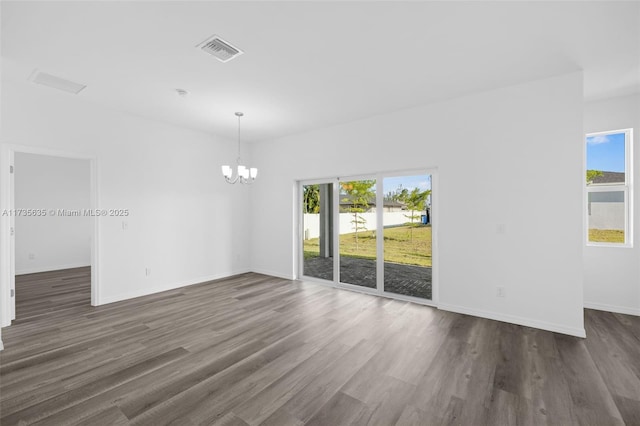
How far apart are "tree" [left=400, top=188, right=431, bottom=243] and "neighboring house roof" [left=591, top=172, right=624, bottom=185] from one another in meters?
2.36

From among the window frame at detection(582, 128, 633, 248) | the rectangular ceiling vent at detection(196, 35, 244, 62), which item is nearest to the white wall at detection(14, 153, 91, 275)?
the rectangular ceiling vent at detection(196, 35, 244, 62)

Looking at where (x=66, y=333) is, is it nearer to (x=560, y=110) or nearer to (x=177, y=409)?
(x=177, y=409)

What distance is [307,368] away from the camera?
246 centimetres

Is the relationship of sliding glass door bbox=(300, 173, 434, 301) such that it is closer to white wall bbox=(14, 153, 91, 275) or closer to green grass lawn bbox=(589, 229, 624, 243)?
green grass lawn bbox=(589, 229, 624, 243)

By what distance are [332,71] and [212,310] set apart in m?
3.51

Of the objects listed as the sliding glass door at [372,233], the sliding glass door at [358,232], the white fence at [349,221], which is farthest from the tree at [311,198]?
the sliding glass door at [358,232]

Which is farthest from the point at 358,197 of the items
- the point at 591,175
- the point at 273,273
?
the point at 591,175

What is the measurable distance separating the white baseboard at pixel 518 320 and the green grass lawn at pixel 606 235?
168 centimetres

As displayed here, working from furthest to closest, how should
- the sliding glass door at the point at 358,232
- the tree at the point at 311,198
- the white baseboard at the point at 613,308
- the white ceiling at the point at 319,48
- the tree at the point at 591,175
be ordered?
the tree at the point at 311,198 → the sliding glass door at the point at 358,232 → the tree at the point at 591,175 → the white baseboard at the point at 613,308 → the white ceiling at the point at 319,48

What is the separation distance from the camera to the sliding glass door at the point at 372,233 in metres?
4.32

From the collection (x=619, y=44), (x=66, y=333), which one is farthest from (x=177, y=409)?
(x=619, y=44)

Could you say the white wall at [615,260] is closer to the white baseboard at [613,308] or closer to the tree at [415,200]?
the white baseboard at [613,308]

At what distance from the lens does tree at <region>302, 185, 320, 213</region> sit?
562 cm

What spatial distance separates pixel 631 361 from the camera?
255cm
